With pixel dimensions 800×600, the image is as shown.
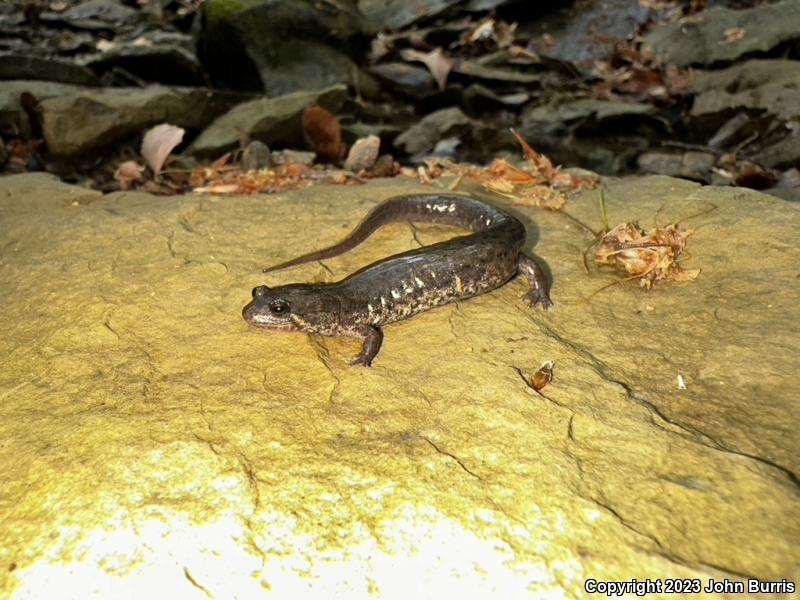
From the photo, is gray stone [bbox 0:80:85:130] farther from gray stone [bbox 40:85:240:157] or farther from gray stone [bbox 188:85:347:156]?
gray stone [bbox 188:85:347:156]

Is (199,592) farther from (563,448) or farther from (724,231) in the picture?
(724,231)

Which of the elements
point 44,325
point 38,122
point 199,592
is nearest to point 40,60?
point 38,122

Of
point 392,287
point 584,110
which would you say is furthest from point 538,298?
point 584,110

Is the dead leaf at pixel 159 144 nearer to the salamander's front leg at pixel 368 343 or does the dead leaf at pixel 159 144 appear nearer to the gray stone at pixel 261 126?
the gray stone at pixel 261 126

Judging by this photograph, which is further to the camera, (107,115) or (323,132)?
(323,132)

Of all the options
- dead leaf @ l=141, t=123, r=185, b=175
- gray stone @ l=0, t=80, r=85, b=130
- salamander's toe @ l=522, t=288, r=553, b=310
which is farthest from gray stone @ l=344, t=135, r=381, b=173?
gray stone @ l=0, t=80, r=85, b=130

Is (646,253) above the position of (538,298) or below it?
above

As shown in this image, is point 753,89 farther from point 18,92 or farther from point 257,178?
point 18,92
